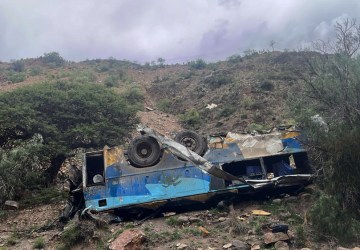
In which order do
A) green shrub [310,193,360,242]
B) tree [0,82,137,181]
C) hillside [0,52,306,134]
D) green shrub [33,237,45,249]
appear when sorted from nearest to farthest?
green shrub [310,193,360,242] → green shrub [33,237,45,249] → tree [0,82,137,181] → hillside [0,52,306,134]

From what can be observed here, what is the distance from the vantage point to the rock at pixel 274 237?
7508mm

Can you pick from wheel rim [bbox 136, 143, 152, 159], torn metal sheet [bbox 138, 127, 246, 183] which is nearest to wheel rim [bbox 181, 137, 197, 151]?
torn metal sheet [bbox 138, 127, 246, 183]

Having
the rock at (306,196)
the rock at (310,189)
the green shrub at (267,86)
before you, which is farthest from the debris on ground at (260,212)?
the green shrub at (267,86)

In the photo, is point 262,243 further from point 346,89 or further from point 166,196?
point 346,89

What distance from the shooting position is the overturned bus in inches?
382

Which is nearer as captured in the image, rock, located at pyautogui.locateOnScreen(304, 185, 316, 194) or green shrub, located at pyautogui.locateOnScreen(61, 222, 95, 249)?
green shrub, located at pyautogui.locateOnScreen(61, 222, 95, 249)

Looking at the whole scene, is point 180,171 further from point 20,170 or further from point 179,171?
point 20,170

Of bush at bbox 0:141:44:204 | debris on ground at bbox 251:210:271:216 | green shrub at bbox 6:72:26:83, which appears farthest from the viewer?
green shrub at bbox 6:72:26:83

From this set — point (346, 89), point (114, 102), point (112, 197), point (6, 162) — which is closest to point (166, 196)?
point (112, 197)

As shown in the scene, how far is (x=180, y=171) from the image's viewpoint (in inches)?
384

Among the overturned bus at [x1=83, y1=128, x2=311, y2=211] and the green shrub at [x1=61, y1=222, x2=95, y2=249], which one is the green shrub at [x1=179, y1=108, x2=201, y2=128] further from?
the green shrub at [x1=61, y1=222, x2=95, y2=249]

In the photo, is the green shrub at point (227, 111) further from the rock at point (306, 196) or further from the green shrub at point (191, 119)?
the rock at point (306, 196)

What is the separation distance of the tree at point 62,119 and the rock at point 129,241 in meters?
8.27

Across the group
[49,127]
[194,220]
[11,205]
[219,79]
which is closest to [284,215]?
[194,220]
